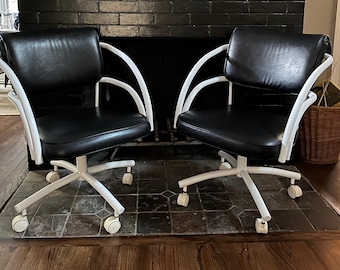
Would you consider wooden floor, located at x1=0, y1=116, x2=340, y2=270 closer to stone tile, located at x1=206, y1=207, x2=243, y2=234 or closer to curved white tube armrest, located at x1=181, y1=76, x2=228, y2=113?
stone tile, located at x1=206, y1=207, x2=243, y2=234

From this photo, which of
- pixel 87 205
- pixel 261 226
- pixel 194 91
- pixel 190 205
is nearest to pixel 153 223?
pixel 190 205

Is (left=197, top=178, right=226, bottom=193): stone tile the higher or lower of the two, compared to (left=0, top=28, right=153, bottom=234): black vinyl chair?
lower

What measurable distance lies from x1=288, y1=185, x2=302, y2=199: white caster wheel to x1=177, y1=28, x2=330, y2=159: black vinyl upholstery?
362 millimetres

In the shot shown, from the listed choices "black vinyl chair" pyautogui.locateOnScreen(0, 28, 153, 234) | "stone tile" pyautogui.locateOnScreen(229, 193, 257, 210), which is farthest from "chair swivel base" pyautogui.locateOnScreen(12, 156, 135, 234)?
"stone tile" pyautogui.locateOnScreen(229, 193, 257, 210)

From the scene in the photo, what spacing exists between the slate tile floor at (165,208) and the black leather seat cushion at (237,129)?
13.6 inches

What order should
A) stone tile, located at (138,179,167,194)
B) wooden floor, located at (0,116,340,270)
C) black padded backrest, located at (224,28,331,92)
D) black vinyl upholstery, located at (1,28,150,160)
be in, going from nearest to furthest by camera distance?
wooden floor, located at (0,116,340,270) < black vinyl upholstery, located at (1,28,150,160) < black padded backrest, located at (224,28,331,92) < stone tile, located at (138,179,167,194)

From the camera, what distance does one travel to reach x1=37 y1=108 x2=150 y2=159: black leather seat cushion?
1712 millimetres

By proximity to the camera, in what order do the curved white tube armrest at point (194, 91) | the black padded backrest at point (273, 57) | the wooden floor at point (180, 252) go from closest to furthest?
the wooden floor at point (180, 252), the black padded backrest at point (273, 57), the curved white tube armrest at point (194, 91)

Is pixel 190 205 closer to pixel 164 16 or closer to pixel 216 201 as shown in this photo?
pixel 216 201

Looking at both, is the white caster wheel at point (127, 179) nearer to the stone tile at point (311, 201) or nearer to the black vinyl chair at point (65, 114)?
the black vinyl chair at point (65, 114)

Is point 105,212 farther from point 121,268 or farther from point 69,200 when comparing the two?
point 121,268

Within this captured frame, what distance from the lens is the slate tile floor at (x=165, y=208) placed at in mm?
1874

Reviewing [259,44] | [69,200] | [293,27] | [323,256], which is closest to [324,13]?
[293,27]

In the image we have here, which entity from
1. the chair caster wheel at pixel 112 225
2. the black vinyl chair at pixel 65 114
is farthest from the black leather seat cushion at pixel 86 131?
the chair caster wheel at pixel 112 225
